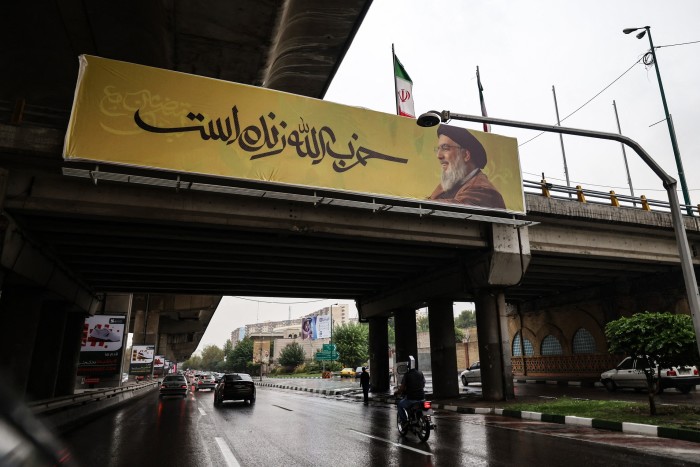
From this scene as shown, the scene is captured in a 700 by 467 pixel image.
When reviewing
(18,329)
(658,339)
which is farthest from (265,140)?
(658,339)

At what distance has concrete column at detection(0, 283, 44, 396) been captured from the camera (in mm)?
14562

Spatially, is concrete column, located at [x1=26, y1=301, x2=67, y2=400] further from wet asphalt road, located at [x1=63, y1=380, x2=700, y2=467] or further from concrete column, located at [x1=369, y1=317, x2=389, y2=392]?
concrete column, located at [x1=369, y1=317, x2=389, y2=392]

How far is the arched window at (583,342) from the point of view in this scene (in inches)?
1138

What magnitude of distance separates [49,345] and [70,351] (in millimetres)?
4763

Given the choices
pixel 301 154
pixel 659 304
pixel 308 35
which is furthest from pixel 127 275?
pixel 659 304

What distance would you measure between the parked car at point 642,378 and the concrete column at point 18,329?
21.4 meters

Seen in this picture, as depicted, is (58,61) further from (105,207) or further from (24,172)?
(105,207)

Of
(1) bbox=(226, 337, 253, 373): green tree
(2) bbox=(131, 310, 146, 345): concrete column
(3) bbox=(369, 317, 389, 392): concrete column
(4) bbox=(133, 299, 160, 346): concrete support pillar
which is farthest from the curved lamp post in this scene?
(1) bbox=(226, 337, 253, 373): green tree

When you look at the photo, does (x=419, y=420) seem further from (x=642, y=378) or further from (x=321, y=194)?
(x=642, y=378)

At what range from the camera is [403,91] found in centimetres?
2241

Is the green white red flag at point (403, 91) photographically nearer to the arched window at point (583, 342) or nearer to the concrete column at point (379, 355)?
the concrete column at point (379, 355)

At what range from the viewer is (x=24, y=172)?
1170cm

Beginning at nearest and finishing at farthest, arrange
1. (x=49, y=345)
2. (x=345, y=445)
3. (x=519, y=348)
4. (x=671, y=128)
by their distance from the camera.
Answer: (x=345, y=445) < (x=49, y=345) < (x=671, y=128) < (x=519, y=348)

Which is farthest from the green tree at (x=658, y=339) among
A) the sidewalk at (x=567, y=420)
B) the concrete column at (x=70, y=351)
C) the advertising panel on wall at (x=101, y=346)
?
the advertising panel on wall at (x=101, y=346)
